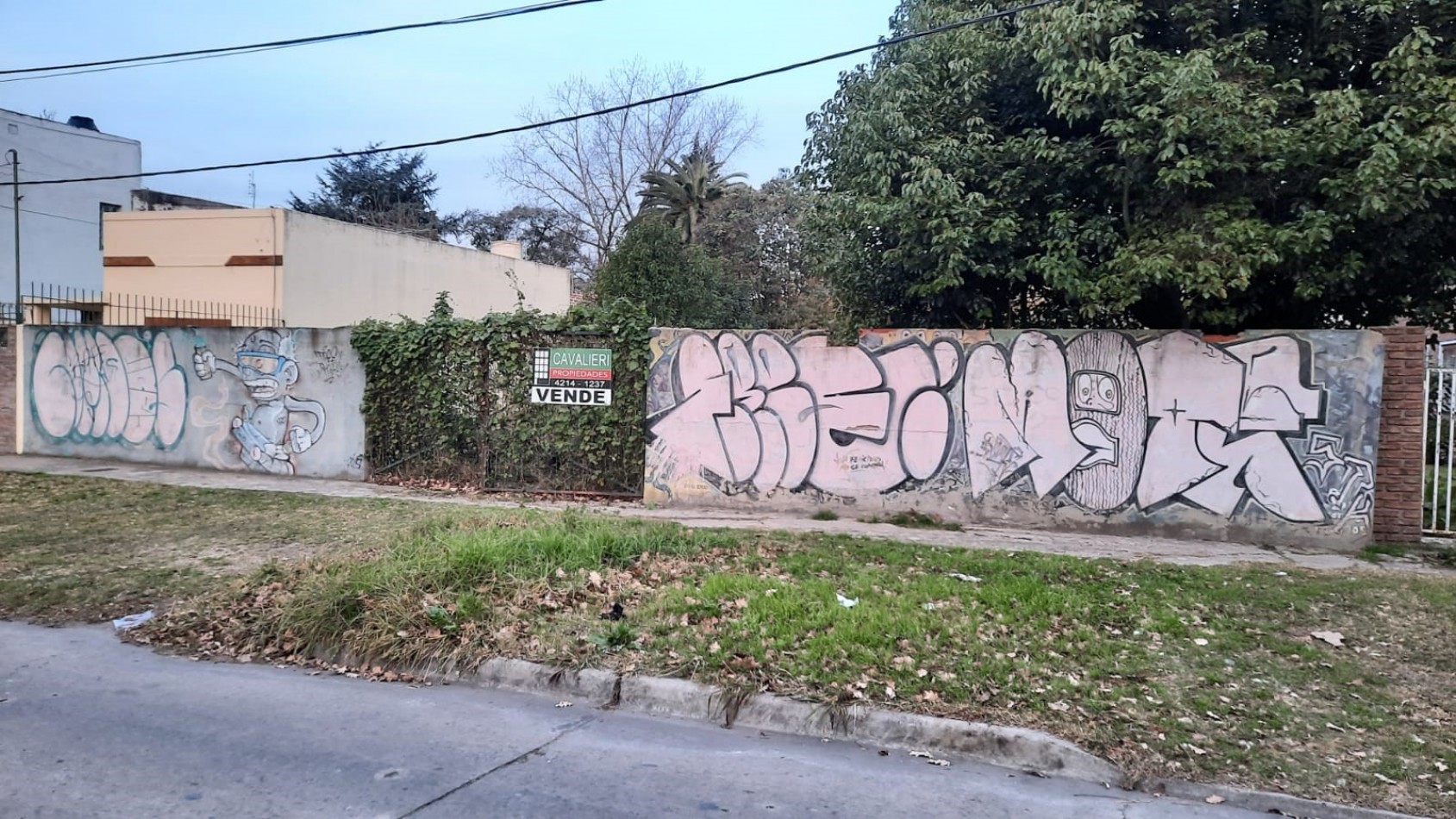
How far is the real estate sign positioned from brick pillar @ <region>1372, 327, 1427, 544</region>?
884cm

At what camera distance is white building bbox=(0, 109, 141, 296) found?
2988cm

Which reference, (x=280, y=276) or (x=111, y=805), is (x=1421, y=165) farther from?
(x=280, y=276)

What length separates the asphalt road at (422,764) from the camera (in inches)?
161

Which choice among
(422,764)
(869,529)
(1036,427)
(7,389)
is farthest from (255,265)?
(422,764)

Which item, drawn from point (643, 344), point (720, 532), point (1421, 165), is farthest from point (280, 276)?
point (1421, 165)

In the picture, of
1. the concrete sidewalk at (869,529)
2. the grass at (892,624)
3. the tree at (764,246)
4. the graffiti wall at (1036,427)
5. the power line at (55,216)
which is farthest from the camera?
the power line at (55,216)

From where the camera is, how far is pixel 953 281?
1043 cm

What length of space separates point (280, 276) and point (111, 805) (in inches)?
725

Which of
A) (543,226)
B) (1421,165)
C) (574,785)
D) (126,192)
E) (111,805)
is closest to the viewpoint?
(111,805)

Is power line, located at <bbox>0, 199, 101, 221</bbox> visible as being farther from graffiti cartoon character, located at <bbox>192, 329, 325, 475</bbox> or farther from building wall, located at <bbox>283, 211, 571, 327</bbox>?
graffiti cartoon character, located at <bbox>192, 329, 325, 475</bbox>

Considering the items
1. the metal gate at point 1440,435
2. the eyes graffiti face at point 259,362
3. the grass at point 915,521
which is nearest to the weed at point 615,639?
the grass at point 915,521

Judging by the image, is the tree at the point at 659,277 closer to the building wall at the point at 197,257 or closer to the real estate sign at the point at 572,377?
the real estate sign at the point at 572,377

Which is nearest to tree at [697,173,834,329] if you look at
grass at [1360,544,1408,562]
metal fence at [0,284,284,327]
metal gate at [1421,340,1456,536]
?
metal fence at [0,284,284,327]

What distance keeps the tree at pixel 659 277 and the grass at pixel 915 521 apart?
9.21 m
